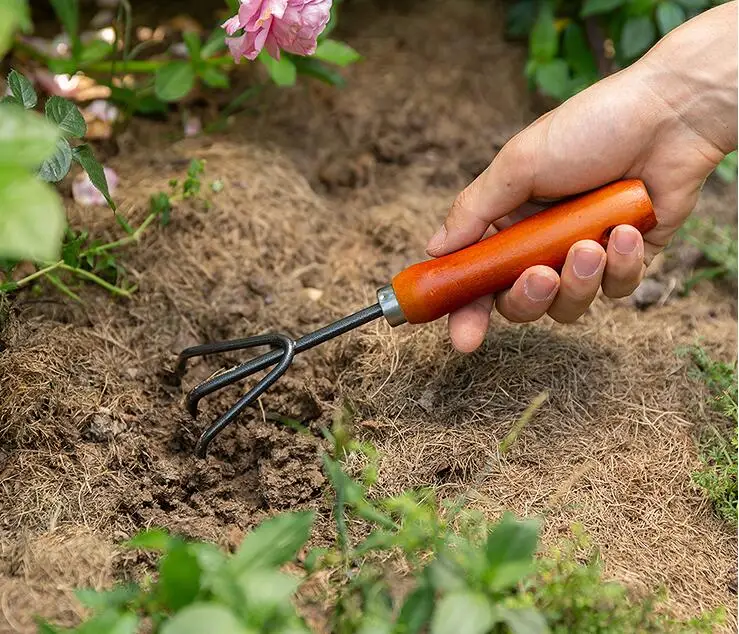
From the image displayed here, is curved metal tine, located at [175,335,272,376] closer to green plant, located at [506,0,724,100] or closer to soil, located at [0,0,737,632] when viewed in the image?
soil, located at [0,0,737,632]

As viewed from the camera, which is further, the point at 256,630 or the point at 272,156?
the point at 272,156

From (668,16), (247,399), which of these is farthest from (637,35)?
(247,399)

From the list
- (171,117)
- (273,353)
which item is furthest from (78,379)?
(171,117)

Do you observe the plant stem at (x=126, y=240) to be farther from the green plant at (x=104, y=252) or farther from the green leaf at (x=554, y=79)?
the green leaf at (x=554, y=79)

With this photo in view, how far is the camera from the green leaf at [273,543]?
97 centimetres

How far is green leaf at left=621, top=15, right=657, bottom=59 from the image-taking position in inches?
81.9

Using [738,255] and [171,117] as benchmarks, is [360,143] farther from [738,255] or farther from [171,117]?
[738,255]

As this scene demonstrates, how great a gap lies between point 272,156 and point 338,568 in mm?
1124

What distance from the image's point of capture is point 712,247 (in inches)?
76.5

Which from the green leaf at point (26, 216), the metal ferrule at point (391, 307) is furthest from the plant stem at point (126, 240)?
the green leaf at point (26, 216)

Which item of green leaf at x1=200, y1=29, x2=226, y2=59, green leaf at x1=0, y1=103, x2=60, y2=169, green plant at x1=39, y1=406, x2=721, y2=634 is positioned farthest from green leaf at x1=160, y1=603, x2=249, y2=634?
green leaf at x1=200, y1=29, x2=226, y2=59

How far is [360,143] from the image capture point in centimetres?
217

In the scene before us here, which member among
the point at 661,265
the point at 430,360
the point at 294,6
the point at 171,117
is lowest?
the point at 661,265

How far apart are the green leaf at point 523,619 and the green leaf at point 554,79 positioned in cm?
152
